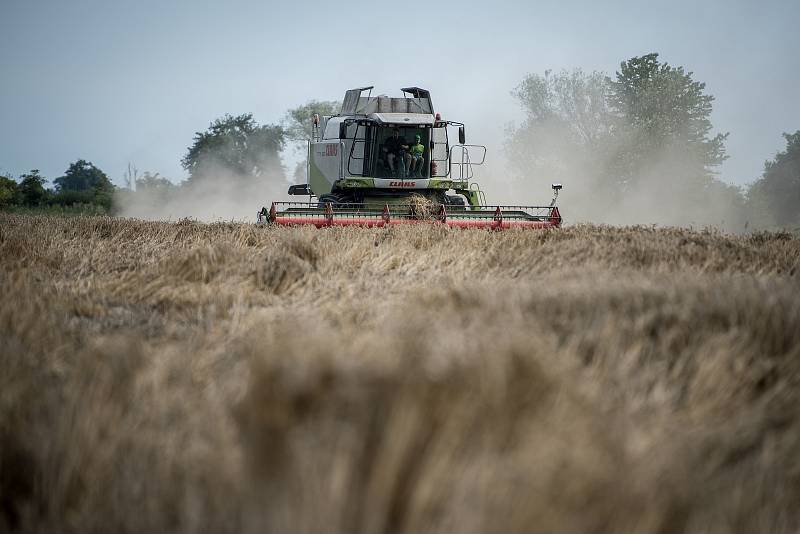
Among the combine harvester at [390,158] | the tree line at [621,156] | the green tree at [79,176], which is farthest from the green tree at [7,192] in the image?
the green tree at [79,176]

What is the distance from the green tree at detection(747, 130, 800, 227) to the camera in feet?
236

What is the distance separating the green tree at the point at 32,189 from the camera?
1571 inches

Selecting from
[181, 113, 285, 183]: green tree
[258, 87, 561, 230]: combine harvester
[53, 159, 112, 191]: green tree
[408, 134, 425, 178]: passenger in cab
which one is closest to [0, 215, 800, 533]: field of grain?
[258, 87, 561, 230]: combine harvester

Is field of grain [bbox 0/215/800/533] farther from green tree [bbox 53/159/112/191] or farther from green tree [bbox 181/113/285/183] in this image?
green tree [bbox 53/159/112/191]

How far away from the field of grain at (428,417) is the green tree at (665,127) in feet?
167

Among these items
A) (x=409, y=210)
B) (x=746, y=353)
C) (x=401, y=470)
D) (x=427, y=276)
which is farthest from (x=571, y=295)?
(x=409, y=210)

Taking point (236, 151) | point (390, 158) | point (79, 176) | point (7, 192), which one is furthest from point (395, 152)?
point (79, 176)

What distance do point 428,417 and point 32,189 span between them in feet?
144

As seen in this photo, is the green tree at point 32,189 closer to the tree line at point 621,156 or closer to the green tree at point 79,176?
the tree line at point 621,156

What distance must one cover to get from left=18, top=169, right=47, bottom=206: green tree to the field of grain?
135ft

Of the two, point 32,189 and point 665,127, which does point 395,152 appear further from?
point 665,127

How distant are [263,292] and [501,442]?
3.08 m

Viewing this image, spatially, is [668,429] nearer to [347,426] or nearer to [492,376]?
[492,376]

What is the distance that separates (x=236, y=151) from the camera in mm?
72625
